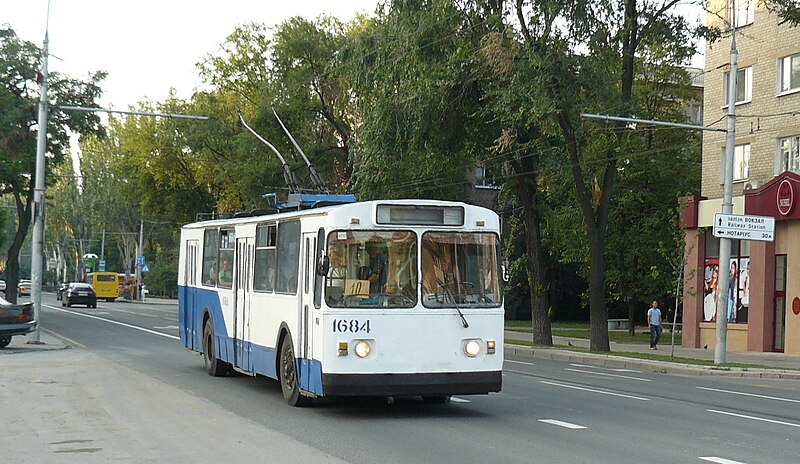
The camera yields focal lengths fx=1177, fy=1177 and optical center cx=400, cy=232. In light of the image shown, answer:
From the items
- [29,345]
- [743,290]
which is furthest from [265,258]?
[743,290]

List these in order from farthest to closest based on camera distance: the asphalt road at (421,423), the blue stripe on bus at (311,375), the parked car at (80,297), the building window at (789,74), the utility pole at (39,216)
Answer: the parked car at (80,297), the building window at (789,74), the utility pole at (39,216), the blue stripe on bus at (311,375), the asphalt road at (421,423)

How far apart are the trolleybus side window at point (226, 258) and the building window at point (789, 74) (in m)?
23.9

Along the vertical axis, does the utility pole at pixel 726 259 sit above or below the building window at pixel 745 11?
below

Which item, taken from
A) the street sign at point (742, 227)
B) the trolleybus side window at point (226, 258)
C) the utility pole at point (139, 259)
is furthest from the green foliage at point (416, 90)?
the utility pole at point (139, 259)

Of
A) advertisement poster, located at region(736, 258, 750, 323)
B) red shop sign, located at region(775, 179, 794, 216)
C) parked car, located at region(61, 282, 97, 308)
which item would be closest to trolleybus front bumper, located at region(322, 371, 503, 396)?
red shop sign, located at region(775, 179, 794, 216)

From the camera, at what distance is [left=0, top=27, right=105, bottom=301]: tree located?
42812mm

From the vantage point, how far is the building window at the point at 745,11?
39.7 meters

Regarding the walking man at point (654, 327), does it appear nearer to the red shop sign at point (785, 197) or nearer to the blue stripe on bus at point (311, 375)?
the red shop sign at point (785, 197)

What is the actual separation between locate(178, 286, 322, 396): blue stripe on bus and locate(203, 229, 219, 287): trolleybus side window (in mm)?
231

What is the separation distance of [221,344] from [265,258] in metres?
3.01

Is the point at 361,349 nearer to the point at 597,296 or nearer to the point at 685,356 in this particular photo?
the point at 597,296

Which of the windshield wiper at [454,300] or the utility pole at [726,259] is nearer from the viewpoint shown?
the windshield wiper at [454,300]

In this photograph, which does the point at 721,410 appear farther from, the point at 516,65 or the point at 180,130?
the point at 180,130

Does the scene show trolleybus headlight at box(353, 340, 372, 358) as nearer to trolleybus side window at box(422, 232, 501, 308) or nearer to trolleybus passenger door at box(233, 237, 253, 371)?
trolleybus side window at box(422, 232, 501, 308)
